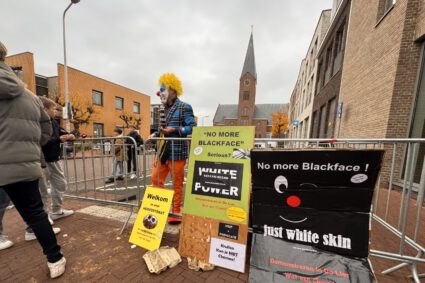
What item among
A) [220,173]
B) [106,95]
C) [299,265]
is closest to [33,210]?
[220,173]

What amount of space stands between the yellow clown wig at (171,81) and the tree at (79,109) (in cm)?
1751

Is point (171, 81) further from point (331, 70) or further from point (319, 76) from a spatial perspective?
point (319, 76)

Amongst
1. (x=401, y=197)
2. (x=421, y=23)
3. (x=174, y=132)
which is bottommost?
(x=401, y=197)

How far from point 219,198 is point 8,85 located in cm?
A: 224

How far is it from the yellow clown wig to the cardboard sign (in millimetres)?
1011

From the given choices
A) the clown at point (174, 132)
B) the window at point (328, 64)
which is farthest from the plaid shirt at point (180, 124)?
the window at point (328, 64)

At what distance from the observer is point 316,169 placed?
5.37ft

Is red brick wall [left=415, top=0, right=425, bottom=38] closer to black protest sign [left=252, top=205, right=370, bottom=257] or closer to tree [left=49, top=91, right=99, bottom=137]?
black protest sign [left=252, top=205, right=370, bottom=257]

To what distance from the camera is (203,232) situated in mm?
2158

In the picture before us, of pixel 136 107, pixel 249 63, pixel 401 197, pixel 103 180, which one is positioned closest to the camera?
pixel 401 197

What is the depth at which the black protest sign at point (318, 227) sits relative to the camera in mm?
1568

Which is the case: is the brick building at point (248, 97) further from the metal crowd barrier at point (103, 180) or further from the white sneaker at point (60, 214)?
the white sneaker at point (60, 214)

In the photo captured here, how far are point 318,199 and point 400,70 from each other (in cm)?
588

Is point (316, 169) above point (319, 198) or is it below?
above
